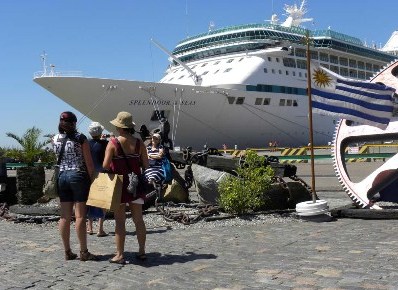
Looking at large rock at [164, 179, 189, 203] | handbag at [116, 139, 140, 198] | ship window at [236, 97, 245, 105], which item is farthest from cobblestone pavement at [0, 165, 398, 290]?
ship window at [236, 97, 245, 105]

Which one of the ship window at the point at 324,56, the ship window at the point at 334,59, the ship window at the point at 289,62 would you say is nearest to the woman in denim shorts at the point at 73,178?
the ship window at the point at 289,62

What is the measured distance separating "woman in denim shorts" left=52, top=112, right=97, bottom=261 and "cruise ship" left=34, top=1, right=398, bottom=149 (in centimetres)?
2404

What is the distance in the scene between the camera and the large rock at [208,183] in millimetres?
8852

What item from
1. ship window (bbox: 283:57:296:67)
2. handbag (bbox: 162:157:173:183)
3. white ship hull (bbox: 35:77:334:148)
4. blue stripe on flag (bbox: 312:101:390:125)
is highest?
ship window (bbox: 283:57:296:67)

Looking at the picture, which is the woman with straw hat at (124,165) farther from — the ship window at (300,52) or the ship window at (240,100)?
the ship window at (300,52)

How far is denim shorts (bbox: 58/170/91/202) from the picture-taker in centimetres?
526

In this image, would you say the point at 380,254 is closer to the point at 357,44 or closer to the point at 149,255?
the point at 149,255

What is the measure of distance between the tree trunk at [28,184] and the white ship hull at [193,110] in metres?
20.5

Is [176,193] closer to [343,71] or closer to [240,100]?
[240,100]

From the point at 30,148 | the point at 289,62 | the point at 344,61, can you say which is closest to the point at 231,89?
the point at 289,62

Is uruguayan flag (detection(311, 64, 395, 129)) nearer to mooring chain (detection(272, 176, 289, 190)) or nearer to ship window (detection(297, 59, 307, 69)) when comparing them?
mooring chain (detection(272, 176, 289, 190))

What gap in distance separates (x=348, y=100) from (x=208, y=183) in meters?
2.58

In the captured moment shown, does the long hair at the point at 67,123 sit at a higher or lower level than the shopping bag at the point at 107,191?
higher

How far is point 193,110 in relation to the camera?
1328 inches
